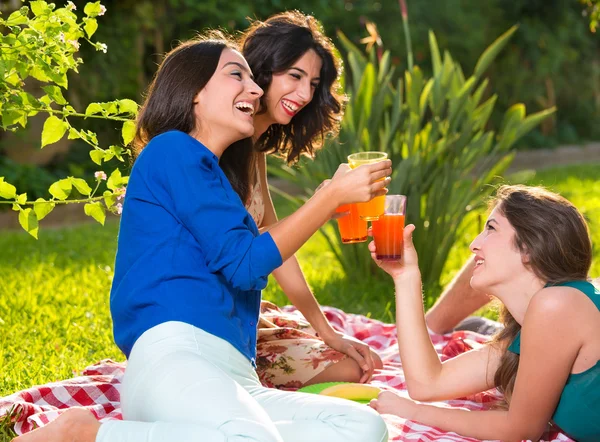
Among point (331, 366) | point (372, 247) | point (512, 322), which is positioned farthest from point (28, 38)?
point (512, 322)

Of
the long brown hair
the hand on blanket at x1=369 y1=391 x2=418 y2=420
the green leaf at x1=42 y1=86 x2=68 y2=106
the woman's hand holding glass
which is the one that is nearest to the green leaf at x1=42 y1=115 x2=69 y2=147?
the green leaf at x1=42 y1=86 x2=68 y2=106

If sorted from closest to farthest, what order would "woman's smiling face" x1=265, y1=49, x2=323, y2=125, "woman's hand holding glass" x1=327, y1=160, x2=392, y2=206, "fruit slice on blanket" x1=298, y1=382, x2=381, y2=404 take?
1. "woman's hand holding glass" x1=327, y1=160, x2=392, y2=206
2. "fruit slice on blanket" x1=298, y1=382, x2=381, y2=404
3. "woman's smiling face" x1=265, y1=49, x2=323, y2=125

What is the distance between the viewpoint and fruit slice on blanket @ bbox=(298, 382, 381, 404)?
9.86 ft

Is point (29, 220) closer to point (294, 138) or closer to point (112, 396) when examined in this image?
point (112, 396)

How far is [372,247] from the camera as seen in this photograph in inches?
105

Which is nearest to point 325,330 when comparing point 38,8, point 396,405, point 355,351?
point 355,351

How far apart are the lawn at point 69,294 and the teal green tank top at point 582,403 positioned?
99 cm

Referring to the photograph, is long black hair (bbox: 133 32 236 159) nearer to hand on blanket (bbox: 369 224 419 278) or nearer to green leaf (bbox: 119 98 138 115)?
green leaf (bbox: 119 98 138 115)

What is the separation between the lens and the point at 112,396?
3.05 m

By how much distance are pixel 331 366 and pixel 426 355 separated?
0.56m

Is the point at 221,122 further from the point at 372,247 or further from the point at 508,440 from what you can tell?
the point at 508,440

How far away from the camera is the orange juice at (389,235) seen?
2604 millimetres

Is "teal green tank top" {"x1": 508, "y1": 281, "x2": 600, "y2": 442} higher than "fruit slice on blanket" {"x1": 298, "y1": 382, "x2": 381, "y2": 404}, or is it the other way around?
"teal green tank top" {"x1": 508, "y1": 281, "x2": 600, "y2": 442}

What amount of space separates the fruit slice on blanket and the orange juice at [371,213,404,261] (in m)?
0.60
